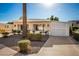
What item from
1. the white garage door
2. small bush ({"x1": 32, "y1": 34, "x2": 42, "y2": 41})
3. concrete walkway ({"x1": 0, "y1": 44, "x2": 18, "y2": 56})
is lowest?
concrete walkway ({"x1": 0, "y1": 44, "x2": 18, "y2": 56})

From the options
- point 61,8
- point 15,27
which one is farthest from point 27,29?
point 61,8

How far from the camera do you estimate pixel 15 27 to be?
7.53m

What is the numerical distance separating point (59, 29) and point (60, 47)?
450 mm

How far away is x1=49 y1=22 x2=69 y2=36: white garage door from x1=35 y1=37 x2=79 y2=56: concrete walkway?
12 cm

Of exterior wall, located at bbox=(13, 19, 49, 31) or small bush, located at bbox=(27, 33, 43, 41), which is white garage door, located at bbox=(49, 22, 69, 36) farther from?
Result: small bush, located at bbox=(27, 33, 43, 41)

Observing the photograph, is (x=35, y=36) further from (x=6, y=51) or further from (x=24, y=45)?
(x=6, y=51)

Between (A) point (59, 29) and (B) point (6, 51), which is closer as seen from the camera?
(B) point (6, 51)

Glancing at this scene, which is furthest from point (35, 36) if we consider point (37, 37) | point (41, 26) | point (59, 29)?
point (59, 29)

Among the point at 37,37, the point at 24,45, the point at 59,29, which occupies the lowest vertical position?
the point at 24,45

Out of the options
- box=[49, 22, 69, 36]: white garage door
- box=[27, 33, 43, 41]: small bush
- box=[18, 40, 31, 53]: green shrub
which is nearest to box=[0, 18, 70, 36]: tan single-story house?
box=[49, 22, 69, 36]: white garage door

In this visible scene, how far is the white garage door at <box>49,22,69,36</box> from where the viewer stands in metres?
7.61

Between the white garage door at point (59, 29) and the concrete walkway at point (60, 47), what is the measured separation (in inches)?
4.9

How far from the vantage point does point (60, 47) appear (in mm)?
7582

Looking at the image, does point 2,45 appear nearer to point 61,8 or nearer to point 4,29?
point 4,29
